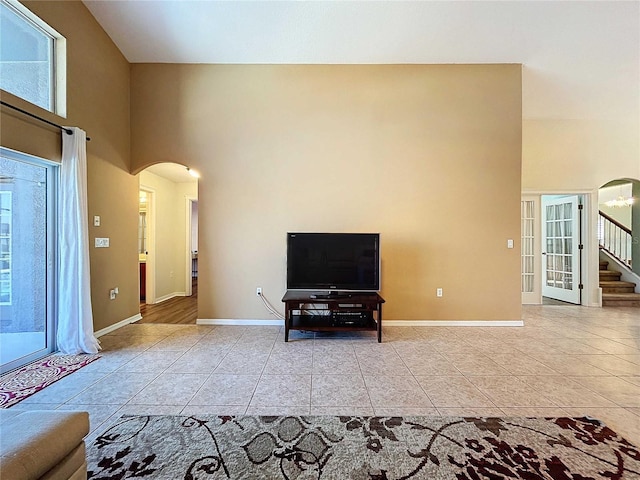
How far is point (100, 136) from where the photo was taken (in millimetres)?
3445

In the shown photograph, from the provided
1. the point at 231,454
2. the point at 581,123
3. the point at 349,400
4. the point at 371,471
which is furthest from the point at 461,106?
the point at 231,454

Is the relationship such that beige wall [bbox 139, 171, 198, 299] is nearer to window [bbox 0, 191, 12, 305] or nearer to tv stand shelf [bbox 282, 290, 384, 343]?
window [bbox 0, 191, 12, 305]

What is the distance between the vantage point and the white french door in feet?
17.7

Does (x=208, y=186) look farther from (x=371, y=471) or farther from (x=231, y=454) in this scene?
(x=371, y=471)

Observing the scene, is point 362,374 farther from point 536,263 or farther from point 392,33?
point 536,263

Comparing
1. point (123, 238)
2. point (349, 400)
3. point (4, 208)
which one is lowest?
point (349, 400)

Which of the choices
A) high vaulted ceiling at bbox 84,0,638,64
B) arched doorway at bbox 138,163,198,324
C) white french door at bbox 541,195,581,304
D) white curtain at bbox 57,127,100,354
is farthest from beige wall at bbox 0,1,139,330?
white french door at bbox 541,195,581,304

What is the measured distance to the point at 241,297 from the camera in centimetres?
393

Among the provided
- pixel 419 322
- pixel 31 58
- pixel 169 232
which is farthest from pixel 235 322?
pixel 31 58

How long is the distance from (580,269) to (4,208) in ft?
27.1

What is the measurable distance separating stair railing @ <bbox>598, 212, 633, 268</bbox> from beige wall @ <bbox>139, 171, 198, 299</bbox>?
354 inches

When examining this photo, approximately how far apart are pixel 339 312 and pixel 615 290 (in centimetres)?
590

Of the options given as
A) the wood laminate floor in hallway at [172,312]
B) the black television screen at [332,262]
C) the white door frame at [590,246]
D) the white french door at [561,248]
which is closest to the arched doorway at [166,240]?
the wood laminate floor in hallway at [172,312]

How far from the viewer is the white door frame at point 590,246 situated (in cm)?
519
